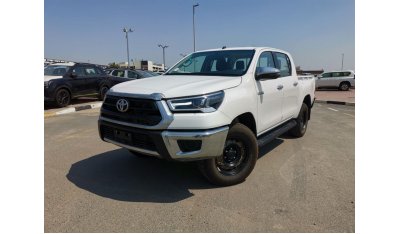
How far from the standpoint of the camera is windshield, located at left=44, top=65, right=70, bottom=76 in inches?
456

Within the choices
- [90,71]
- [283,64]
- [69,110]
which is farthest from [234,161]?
[90,71]

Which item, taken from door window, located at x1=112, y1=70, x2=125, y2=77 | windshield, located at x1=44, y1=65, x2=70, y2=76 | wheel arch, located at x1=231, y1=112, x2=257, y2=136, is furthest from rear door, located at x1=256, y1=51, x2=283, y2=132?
door window, located at x1=112, y1=70, x2=125, y2=77

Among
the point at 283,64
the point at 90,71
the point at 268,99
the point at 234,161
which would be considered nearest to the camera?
the point at 234,161

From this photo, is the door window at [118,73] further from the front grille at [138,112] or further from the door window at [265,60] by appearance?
the front grille at [138,112]

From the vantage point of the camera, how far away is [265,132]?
462cm

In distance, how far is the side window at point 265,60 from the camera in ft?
15.0

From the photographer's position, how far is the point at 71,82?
1171 centimetres

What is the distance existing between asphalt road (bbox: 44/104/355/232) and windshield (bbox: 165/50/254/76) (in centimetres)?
139

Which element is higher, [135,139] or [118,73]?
[118,73]

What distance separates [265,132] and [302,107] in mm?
2135

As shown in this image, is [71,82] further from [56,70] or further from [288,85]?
[288,85]

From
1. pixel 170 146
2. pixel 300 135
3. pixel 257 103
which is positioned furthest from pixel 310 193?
pixel 300 135

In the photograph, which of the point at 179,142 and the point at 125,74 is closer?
the point at 179,142

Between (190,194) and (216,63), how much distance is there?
2025 millimetres
